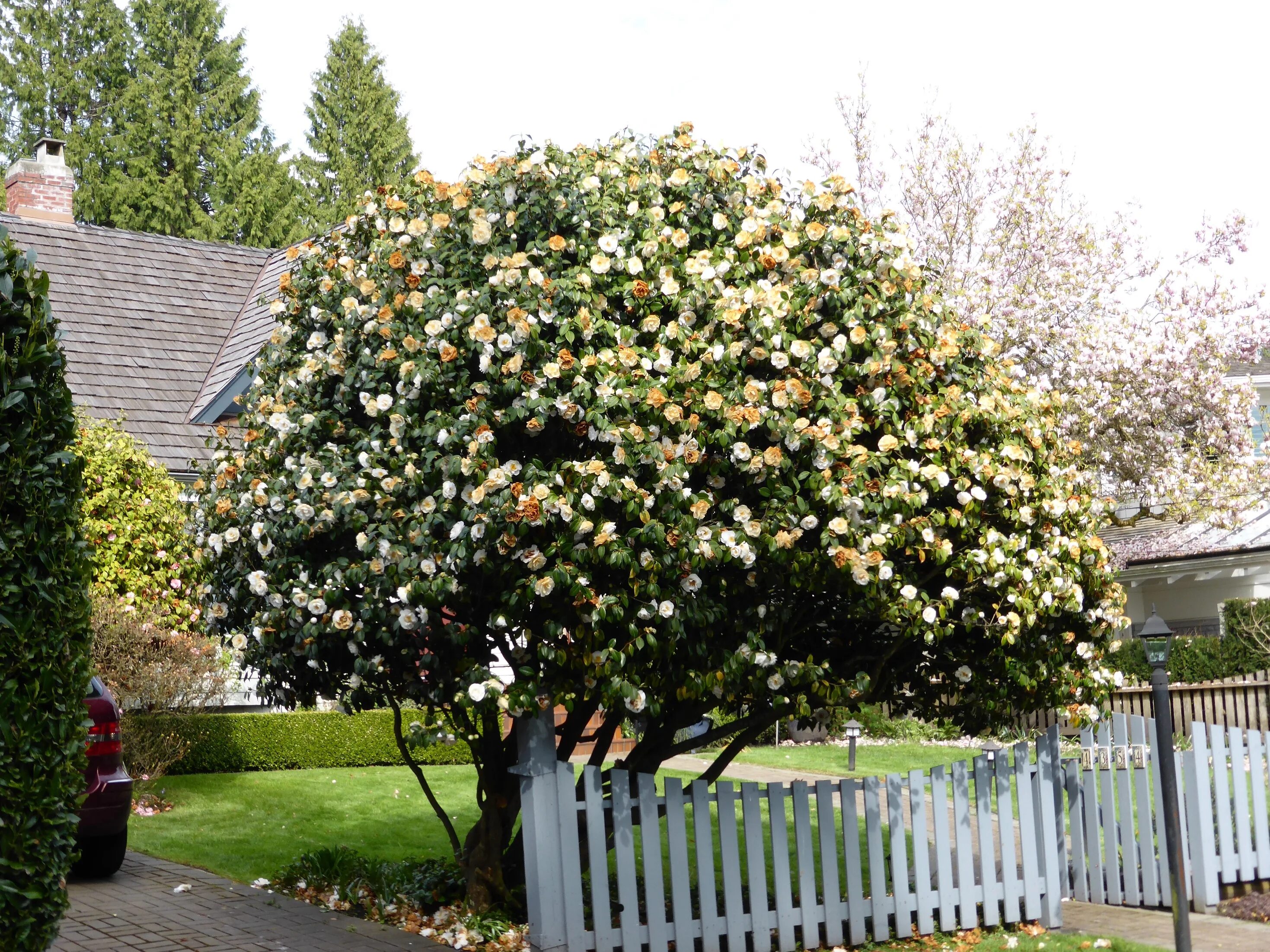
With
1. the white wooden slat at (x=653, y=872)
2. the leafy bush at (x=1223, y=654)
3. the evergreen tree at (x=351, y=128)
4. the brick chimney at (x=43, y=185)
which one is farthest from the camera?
the evergreen tree at (x=351, y=128)

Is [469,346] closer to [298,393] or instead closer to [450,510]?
[450,510]

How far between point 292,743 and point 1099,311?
538 inches

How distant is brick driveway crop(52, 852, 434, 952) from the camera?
21.8 ft

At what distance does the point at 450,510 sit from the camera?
6.15 meters

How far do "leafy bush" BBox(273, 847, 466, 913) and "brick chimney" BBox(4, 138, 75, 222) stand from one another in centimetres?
1569

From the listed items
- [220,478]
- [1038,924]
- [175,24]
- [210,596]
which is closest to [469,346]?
[220,478]

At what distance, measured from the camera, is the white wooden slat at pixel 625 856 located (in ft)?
22.2

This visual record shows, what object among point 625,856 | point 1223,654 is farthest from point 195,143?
point 625,856

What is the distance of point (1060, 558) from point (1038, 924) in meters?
2.57

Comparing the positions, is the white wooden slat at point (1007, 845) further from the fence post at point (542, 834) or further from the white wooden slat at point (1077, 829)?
the fence post at point (542, 834)

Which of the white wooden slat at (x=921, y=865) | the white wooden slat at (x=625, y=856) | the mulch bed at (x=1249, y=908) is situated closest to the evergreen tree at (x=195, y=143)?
the white wooden slat at (x=625, y=856)

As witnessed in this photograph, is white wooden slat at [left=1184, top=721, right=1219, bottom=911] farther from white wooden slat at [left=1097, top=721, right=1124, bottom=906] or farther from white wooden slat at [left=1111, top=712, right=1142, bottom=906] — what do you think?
white wooden slat at [left=1097, top=721, right=1124, bottom=906]

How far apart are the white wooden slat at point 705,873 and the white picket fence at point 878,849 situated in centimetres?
1

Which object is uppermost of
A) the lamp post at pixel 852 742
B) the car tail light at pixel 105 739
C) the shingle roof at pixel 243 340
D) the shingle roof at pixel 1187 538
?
the shingle roof at pixel 243 340
